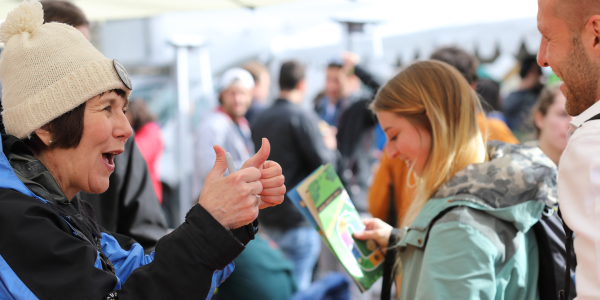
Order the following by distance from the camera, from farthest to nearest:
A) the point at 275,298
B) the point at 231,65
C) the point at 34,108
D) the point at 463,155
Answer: the point at 231,65 < the point at 275,298 < the point at 463,155 < the point at 34,108

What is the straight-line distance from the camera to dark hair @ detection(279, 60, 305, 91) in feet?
13.9

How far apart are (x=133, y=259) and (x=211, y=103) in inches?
226

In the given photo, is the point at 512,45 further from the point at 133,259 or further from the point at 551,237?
the point at 133,259

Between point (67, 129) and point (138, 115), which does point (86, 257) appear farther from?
point (138, 115)

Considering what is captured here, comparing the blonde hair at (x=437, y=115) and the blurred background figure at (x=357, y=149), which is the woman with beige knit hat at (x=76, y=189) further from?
the blurred background figure at (x=357, y=149)

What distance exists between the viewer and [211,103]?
707cm

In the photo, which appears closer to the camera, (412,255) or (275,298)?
(412,255)

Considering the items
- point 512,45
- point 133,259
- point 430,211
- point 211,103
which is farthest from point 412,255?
point 211,103

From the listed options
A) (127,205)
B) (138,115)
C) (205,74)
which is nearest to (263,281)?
(127,205)

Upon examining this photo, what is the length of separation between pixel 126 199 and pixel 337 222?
2.83 feet

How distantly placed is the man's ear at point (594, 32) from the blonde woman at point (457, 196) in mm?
501

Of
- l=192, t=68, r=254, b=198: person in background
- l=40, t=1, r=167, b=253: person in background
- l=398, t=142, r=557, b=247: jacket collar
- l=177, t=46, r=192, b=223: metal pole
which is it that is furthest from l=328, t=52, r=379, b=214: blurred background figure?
l=398, t=142, r=557, b=247: jacket collar

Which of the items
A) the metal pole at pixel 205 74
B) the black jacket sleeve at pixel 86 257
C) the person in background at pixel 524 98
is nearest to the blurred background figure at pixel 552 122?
the black jacket sleeve at pixel 86 257

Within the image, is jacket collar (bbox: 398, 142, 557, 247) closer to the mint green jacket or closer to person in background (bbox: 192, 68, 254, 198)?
the mint green jacket
